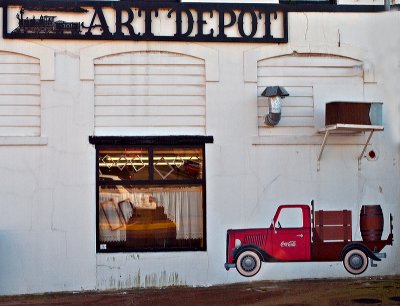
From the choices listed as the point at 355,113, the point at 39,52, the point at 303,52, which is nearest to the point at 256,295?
the point at 355,113

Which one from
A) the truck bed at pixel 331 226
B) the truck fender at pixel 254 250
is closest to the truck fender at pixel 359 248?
the truck bed at pixel 331 226

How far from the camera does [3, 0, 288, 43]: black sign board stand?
1177 centimetres

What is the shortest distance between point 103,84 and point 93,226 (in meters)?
2.39

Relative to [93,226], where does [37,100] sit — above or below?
above

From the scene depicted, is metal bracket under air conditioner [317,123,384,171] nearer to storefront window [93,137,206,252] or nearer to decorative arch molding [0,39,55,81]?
storefront window [93,137,206,252]

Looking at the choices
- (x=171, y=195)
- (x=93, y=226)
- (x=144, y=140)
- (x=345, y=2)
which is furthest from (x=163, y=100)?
(x=345, y=2)

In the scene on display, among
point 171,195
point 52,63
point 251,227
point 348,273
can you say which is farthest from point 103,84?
point 348,273

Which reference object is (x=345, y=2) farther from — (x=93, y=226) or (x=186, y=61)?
(x=93, y=226)

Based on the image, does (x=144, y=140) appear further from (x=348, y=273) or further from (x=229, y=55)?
(x=348, y=273)

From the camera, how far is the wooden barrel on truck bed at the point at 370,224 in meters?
12.3

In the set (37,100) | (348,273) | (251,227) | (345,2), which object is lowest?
(348,273)

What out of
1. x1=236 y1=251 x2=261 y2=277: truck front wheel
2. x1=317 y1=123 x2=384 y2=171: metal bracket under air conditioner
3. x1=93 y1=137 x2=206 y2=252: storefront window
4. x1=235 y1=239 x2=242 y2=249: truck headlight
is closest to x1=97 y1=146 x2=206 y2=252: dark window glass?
x1=93 y1=137 x2=206 y2=252: storefront window

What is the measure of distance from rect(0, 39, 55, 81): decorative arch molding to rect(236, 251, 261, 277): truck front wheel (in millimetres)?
4386

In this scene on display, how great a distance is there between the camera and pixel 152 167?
1206 cm
